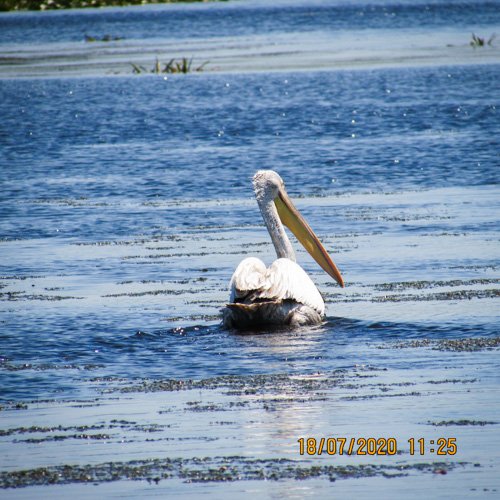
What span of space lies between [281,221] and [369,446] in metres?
4.87

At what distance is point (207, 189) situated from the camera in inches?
677

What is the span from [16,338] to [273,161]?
37.1ft

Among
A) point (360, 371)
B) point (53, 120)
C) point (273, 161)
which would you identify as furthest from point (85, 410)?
point (53, 120)

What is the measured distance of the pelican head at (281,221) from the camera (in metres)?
10.2

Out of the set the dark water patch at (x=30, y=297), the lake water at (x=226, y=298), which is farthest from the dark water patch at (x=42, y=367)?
the dark water patch at (x=30, y=297)

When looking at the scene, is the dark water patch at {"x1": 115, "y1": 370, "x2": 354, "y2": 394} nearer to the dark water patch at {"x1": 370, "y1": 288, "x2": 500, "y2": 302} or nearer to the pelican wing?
the pelican wing

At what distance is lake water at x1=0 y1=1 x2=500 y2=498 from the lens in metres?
6.02

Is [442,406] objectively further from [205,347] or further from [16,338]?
[16,338]

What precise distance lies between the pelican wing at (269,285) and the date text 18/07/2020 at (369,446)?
286 centimetres

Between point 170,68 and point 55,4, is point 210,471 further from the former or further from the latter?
point 55,4

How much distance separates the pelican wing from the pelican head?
889 millimetres

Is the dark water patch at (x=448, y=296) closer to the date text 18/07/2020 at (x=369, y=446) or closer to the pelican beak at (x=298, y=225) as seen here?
the pelican beak at (x=298, y=225)

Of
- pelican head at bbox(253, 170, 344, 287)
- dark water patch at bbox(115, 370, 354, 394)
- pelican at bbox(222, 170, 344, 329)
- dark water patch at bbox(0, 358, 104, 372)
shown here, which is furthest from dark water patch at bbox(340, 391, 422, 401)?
pelican head at bbox(253, 170, 344, 287)

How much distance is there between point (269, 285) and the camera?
909 cm
